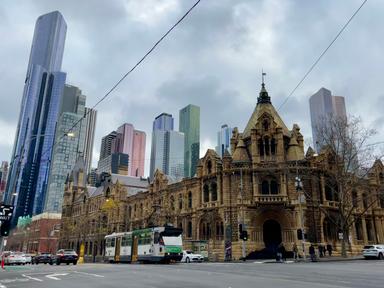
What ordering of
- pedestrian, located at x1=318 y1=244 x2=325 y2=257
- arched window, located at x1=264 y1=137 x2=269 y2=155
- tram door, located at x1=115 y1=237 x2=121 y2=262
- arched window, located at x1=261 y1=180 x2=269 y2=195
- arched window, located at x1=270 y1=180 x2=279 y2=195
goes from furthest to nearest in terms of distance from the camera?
arched window, located at x1=264 y1=137 x2=269 y2=155
arched window, located at x1=261 y1=180 x2=269 y2=195
arched window, located at x1=270 y1=180 x2=279 y2=195
tram door, located at x1=115 y1=237 x2=121 y2=262
pedestrian, located at x1=318 y1=244 x2=325 y2=257

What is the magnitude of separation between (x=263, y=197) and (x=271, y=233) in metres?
5.05

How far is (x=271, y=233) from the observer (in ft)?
154

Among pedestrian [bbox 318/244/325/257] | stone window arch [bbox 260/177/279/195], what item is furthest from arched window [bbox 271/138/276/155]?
pedestrian [bbox 318/244/325/257]

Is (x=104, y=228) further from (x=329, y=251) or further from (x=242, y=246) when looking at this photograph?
(x=329, y=251)

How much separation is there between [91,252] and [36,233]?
141 feet

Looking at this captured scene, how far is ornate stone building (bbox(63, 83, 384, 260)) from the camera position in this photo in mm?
45688

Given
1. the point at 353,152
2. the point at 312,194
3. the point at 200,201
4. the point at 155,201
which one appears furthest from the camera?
the point at 155,201

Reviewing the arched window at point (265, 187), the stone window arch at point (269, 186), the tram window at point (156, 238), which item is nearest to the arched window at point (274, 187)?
the stone window arch at point (269, 186)

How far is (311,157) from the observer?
157 feet

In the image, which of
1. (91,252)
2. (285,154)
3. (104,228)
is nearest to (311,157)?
(285,154)

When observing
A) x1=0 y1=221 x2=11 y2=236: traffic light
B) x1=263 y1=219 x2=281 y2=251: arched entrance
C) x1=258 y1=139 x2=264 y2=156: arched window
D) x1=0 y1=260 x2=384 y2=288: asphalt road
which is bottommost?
x1=0 y1=260 x2=384 y2=288: asphalt road

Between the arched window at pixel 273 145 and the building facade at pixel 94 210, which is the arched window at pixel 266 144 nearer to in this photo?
the arched window at pixel 273 145

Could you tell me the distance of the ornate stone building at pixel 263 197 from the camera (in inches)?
1799

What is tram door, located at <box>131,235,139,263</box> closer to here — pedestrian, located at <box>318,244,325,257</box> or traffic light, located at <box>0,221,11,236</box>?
traffic light, located at <box>0,221,11,236</box>
